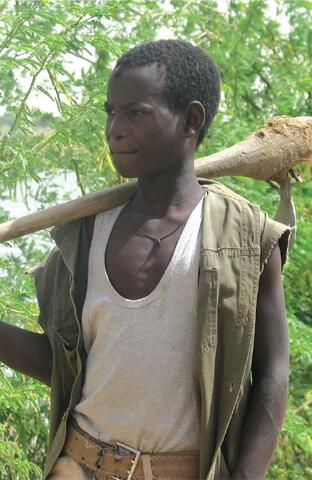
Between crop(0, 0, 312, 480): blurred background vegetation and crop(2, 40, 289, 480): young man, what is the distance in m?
1.42

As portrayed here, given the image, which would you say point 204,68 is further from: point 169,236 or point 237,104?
point 237,104

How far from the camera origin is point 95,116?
179 inches

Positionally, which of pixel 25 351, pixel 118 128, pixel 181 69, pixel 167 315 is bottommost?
pixel 25 351

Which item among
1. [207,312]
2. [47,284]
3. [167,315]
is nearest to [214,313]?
[207,312]

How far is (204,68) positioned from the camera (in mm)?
2840

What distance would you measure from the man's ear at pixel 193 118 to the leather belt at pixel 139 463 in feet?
2.51

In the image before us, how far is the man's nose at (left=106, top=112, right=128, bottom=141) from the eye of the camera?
8.99 ft

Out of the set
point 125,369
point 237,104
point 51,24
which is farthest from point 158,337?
point 237,104

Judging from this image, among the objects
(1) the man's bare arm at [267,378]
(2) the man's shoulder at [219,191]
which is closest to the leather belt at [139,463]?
(1) the man's bare arm at [267,378]

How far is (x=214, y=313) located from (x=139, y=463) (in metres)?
0.39

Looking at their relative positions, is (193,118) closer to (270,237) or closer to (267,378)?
(270,237)

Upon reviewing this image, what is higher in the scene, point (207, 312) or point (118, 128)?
point (118, 128)

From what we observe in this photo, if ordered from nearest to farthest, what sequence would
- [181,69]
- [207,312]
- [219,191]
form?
[207,312] → [181,69] → [219,191]

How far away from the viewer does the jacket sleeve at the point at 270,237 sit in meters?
2.76
